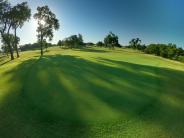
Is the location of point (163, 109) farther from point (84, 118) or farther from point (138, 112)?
point (84, 118)

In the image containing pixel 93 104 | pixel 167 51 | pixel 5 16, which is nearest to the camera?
pixel 93 104

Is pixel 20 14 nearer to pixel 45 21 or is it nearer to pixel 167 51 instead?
pixel 45 21

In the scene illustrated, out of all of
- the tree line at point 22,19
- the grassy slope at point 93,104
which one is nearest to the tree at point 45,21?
the tree line at point 22,19

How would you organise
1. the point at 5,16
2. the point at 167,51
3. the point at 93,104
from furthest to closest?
1. the point at 167,51
2. the point at 5,16
3. the point at 93,104

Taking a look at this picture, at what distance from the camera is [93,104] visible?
23.5 meters

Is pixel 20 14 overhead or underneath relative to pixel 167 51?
overhead

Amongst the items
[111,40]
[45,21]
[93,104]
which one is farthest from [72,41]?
[93,104]

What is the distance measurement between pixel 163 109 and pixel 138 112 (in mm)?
2443

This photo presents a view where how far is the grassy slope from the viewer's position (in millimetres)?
19688

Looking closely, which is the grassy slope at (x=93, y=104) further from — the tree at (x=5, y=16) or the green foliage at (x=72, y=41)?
the green foliage at (x=72, y=41)

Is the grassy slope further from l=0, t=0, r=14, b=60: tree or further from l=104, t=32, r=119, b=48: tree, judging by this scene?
l=104, t=32, r=119, b=48: tree

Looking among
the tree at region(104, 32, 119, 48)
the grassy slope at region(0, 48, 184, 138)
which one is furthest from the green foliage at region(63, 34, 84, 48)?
the grassy slope at region(0, 48, 184, 138)

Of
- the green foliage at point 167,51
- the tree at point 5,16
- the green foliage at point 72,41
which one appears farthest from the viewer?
the green foliage at point 72,41

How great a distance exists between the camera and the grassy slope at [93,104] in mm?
19688
